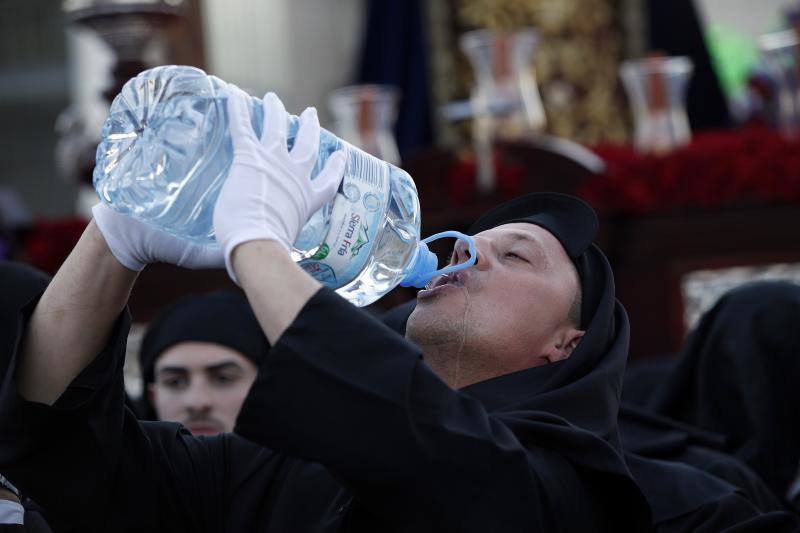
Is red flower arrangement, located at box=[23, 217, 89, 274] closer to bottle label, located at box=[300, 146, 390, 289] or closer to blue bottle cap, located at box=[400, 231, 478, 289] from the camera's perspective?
blue bottle cap, located at box=[400, 231, 478, 289]

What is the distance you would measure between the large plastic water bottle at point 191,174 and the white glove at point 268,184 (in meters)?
0.10

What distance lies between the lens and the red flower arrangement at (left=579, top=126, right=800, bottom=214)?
201 inches

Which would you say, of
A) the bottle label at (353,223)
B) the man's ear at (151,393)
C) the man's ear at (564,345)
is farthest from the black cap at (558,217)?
the man's ear at (151,393)

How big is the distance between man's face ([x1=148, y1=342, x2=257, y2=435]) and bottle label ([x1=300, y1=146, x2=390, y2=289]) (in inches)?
66.0

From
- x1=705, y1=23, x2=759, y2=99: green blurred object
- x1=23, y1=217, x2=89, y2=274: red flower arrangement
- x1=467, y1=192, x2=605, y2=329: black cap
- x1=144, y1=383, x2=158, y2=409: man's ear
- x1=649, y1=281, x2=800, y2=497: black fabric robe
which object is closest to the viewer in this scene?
x1=467, y1=192, x2=605, y2=329: black cap

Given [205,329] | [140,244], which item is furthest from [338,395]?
[205,329]

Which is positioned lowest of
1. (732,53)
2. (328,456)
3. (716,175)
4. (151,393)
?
(732,53)

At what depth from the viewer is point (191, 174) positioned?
7.25 feet

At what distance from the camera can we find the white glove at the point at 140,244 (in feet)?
7.06

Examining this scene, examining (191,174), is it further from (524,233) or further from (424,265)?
(524,233)

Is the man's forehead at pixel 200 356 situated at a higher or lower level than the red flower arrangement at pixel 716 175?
lower

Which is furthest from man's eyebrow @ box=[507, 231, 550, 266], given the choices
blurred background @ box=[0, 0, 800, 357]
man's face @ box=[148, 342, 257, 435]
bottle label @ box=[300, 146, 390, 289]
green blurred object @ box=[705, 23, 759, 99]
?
green blurred object @ box=[705, 23, 759, 99]

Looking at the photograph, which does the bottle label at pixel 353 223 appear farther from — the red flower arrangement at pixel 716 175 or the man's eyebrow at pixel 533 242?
the red flower arrangement at pixel 716 175

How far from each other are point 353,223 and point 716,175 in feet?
10.3
